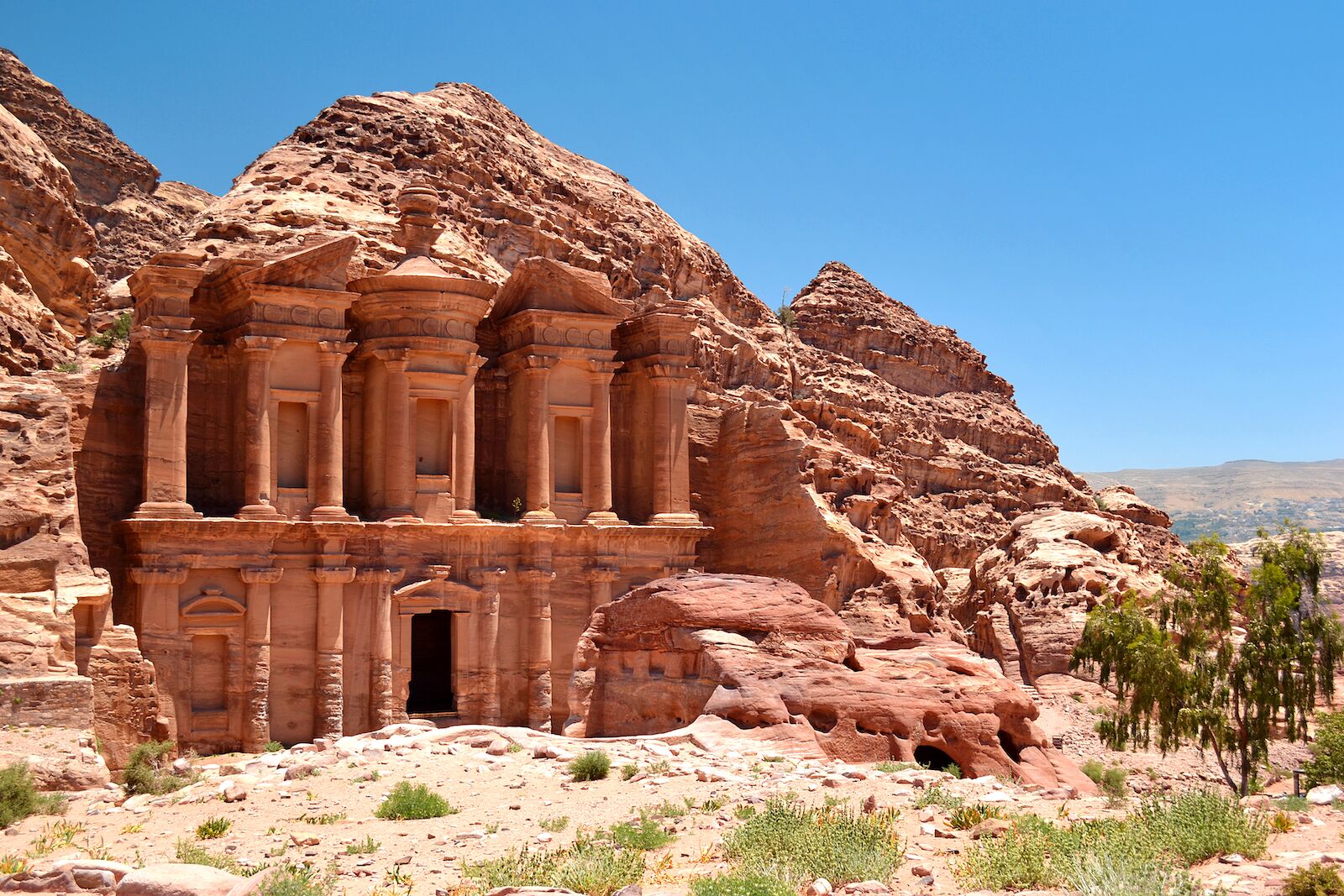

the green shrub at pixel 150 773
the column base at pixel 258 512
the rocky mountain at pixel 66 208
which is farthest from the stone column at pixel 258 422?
the green shrub at pixel 150 773

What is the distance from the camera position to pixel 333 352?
109 feet

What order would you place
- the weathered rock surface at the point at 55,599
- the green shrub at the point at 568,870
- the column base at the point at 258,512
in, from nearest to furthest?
the green shrub at the point at 568,870, the weathered rock surface at the point at 55,599, the column base at the point at 258,512

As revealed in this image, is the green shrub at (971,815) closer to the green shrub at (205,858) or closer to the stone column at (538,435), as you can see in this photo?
the green shrub at (205,858)

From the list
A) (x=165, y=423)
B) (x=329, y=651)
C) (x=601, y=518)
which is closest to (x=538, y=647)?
(x=601, y=518)

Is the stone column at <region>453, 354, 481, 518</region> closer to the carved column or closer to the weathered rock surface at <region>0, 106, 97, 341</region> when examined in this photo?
the carved column

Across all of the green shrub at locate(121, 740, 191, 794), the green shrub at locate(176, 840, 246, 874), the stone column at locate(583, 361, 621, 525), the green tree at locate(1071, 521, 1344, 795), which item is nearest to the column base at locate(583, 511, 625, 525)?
the stone column at locate(583, 361, 621, 525)

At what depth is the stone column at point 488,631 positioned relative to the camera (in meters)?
34.6

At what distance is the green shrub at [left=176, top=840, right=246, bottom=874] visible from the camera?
13.1m

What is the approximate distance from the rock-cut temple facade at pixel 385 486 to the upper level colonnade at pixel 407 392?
62 millimetres

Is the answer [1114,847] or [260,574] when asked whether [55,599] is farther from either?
[1114,847]

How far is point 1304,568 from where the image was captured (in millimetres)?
27156

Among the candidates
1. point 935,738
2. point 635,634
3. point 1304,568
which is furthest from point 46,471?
point 1304,568

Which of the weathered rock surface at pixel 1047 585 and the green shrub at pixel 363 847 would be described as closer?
the green shrub at pixel 363 847

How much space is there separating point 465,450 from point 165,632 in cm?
873
